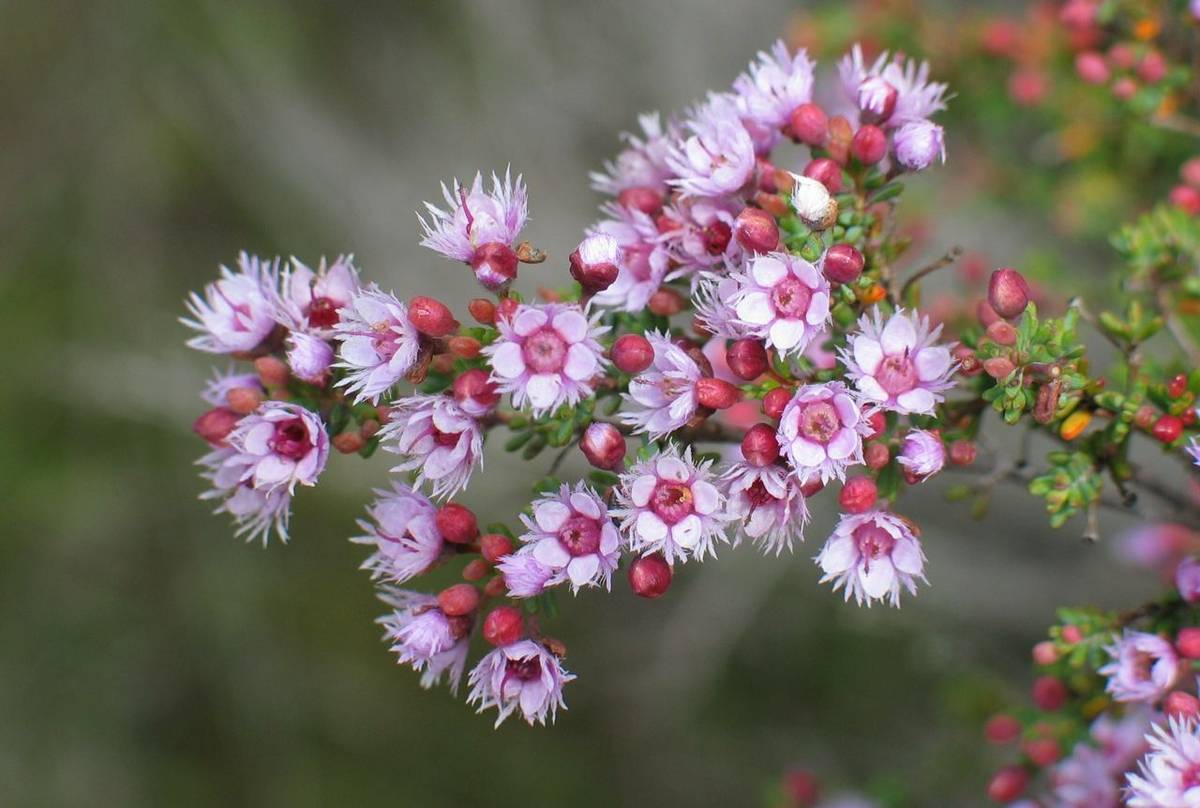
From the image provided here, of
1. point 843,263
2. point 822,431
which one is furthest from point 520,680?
point 843,263

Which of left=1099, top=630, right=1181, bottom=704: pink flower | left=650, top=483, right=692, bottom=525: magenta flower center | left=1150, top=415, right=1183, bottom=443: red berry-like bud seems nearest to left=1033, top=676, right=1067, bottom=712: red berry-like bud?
left=1099, top=630, right=1181, bottom=704: pink flower

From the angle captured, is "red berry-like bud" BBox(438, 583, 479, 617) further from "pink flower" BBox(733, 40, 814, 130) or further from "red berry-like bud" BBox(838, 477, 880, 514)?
"pink flower" BBox(733, 40, 814, 130)

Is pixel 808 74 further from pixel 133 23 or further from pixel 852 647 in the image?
pixel 133 23

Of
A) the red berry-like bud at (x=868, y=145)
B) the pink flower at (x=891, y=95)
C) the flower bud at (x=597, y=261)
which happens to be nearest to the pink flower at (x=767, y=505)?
the flower bud at (x=597, y=261)

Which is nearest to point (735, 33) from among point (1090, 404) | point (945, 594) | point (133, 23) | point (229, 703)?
point (945, 594)

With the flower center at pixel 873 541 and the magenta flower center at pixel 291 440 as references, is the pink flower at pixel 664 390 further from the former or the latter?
the magenta flower center at pixel 291 440

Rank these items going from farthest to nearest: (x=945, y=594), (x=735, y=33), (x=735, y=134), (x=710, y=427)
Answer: (x=735, y=33) → (x=945, y=594) → (x=710, y=427) → (x=735, y=134)

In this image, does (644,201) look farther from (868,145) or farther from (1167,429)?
(1167,429)
